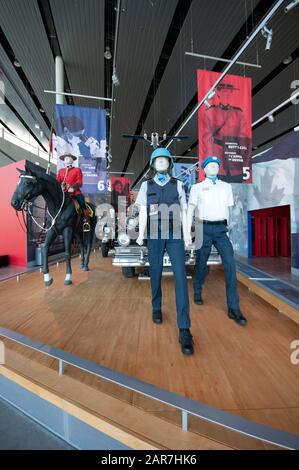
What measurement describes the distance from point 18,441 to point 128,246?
2521 mm

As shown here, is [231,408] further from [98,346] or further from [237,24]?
[237,24]

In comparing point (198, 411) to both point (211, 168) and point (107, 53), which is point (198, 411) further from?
point (107, 53)

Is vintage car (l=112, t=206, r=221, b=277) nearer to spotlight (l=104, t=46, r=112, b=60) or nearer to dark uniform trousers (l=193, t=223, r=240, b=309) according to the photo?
dark uniform trousers (l=193, t=223, r=240, b=309)

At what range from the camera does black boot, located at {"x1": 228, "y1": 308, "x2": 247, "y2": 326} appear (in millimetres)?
2199

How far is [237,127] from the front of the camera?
451 cm

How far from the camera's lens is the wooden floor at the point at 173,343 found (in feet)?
4.12

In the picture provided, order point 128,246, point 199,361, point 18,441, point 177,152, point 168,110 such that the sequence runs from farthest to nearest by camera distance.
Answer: point 177,152 → point 168,110 → point 128,246 → point 199,361 → point 18,441

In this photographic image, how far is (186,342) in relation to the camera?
1.74 meters

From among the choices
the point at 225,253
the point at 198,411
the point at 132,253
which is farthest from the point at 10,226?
the point at 198,411

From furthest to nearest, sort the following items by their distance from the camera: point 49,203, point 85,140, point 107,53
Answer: point 107,53 < point 85,140 < point 49,203

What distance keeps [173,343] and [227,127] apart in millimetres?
4139

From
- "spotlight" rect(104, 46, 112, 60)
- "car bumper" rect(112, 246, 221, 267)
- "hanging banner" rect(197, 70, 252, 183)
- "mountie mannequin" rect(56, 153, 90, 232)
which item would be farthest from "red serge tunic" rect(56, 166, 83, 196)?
"spotlight" rect(104, 46, 112, 60)

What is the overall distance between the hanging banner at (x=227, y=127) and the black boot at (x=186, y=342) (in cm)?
322
